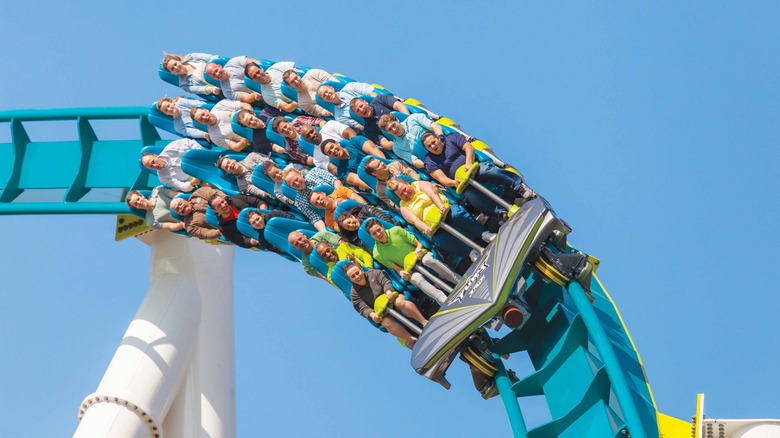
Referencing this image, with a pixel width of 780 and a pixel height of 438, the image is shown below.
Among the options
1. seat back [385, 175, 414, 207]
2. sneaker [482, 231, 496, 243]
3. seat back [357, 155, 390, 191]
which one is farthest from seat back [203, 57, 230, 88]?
sneaker [482, 231, 496, 243]

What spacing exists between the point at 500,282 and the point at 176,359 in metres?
4.78

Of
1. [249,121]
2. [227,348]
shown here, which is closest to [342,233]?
[249,121]

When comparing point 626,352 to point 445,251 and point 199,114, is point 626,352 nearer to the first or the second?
point 445,251

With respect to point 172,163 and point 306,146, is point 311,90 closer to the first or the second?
point 306,146

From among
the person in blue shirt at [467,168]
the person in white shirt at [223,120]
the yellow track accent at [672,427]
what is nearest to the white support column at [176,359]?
the person in white shirt at [223,120]

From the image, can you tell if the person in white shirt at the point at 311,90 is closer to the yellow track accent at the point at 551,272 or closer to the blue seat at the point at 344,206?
the blue seat at the point at 344,206

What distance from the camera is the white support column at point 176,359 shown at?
46.7ft

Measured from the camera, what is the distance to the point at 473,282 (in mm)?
11578

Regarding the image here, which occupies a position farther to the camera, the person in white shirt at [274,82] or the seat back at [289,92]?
the person in white shirt at [274,82]

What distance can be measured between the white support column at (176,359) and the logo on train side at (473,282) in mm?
3924

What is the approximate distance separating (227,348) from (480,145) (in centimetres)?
461

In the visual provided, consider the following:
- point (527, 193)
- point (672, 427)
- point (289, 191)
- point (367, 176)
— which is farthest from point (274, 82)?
point (672, 427)

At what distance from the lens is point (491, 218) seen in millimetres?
11914

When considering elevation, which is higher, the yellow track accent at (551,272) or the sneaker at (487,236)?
the sneaker at (487,236)
